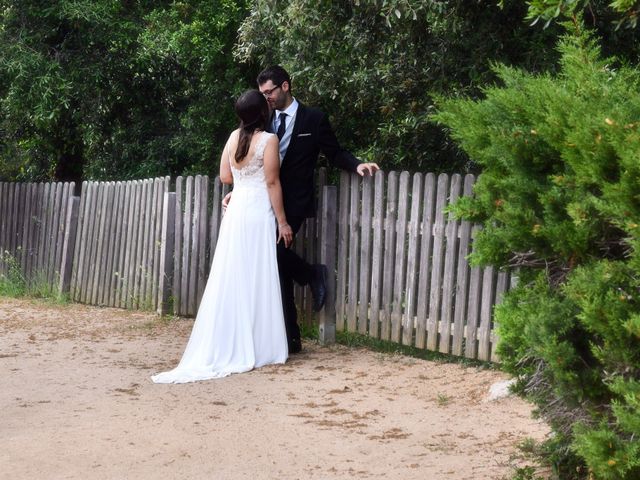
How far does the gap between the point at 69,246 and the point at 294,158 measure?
5.52 m

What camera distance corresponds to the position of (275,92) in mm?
8609

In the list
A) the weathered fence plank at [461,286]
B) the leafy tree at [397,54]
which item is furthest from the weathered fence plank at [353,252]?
the leafy tree at [397,54]

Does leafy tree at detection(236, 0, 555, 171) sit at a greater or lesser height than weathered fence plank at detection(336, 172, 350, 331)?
greater

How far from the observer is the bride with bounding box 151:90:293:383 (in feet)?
27.0

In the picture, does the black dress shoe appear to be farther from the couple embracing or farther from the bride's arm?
the bride's arm

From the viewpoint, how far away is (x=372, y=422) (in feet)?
20.9

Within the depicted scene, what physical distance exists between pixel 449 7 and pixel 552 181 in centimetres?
547

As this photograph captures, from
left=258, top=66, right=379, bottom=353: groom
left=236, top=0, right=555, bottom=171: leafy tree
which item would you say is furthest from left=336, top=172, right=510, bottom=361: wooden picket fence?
left=236, top=0, right=555, bottom=171: leafy tree

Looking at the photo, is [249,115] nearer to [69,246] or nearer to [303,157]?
[303,157]

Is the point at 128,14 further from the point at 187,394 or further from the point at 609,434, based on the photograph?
the point at 609,434

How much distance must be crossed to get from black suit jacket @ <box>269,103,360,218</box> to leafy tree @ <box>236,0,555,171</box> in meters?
1.13

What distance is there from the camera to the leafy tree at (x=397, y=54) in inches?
379

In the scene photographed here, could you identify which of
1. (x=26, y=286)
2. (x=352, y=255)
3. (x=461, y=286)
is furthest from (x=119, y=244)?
(x=461, y=286)

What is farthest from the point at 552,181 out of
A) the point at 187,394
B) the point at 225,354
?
the point at 225,354
